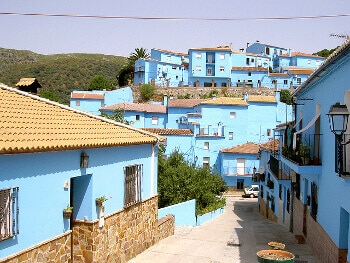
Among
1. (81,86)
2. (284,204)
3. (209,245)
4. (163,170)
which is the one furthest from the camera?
(81,86)

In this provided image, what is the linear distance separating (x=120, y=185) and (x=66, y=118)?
254 cm

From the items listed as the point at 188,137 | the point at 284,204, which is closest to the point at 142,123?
the point at 188,137

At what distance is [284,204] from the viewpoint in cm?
2508

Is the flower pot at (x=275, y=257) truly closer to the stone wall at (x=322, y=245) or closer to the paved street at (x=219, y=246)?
the stone wall at (x=322, y=245)

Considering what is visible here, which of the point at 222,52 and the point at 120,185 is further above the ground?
the point at 222,52

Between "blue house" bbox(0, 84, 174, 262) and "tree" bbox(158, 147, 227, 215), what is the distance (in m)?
12.1

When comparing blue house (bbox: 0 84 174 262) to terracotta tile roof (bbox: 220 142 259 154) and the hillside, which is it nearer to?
terracotta tile roof (bbox: 220 142 259 154)

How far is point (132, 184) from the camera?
14117 mm

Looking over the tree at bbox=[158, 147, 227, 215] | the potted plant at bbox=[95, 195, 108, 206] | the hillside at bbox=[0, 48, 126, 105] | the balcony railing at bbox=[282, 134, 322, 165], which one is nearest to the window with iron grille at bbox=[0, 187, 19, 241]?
the potted plant at bbox=[95, 195, 108, 206]

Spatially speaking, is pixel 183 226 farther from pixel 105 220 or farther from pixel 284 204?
pixel 105 220

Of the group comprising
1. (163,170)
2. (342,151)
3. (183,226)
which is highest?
(342,151)

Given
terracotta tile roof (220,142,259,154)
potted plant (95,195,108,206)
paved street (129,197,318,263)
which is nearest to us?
potted plant (95,195,108,206)

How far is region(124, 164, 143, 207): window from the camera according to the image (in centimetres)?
1362

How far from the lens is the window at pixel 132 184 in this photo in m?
13.6
